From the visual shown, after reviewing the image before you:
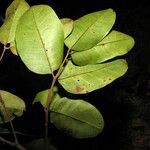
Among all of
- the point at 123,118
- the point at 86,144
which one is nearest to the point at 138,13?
the point at 123,118

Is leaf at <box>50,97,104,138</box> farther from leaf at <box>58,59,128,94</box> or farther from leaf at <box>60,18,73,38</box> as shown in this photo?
leaf at <box>60,18,73,38</box>

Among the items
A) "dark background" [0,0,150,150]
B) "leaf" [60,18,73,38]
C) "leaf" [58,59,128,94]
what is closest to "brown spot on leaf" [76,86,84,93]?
"leaf" [58,59,128,94]

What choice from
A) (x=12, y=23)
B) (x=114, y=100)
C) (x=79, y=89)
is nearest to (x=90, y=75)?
(x=79, y=89)

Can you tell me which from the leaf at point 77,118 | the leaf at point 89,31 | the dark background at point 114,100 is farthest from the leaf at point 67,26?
the dark background at point 114,100

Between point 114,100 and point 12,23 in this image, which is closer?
point 12,23

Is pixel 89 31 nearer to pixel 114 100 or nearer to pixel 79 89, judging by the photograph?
pixel 79 89

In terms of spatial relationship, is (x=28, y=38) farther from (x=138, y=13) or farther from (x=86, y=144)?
(x=138, y=13)
